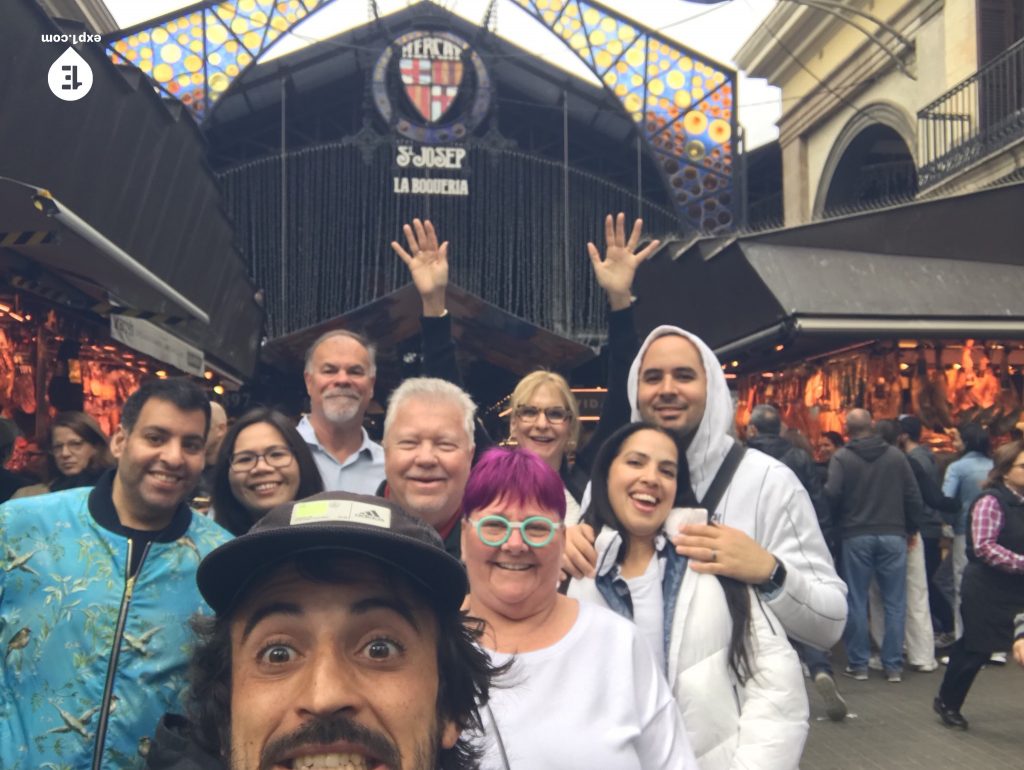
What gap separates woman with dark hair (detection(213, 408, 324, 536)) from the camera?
3641mm

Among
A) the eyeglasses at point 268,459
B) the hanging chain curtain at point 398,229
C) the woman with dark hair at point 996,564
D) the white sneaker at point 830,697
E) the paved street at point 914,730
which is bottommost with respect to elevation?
the paved street at point 914,730

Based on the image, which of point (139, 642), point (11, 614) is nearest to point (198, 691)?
point (139, 642)

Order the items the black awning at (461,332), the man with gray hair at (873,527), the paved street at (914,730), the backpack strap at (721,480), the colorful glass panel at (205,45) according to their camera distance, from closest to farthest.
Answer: the backpack strap at (721,480) < the paved street at (914,730) < the man with gray hair at (873,527) < the black awning at (461,332) < the colorful glass panel at (205,45)

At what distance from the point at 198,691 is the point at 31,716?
1298 millimetres

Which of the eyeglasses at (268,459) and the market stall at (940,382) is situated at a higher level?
the market stall at (940,382)

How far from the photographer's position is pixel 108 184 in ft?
29.2

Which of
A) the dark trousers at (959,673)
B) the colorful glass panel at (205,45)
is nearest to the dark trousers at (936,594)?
the dark trousers at (959,673)

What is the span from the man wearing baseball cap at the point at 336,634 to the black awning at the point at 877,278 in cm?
906

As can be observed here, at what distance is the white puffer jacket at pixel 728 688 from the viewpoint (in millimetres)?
2686

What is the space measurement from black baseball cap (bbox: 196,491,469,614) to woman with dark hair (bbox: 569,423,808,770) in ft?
4.79

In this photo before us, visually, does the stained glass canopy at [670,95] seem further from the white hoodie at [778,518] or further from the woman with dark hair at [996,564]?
the white hoodie at [778,518]

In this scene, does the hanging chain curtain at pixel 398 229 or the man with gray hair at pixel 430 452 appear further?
the hanging chain curtain at pixel 398 229

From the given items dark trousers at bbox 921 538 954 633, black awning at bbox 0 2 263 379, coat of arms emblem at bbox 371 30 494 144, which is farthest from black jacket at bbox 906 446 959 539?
coat of arms emblem at bbox 371 30 494 144

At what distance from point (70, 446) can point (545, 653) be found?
4.14 m
